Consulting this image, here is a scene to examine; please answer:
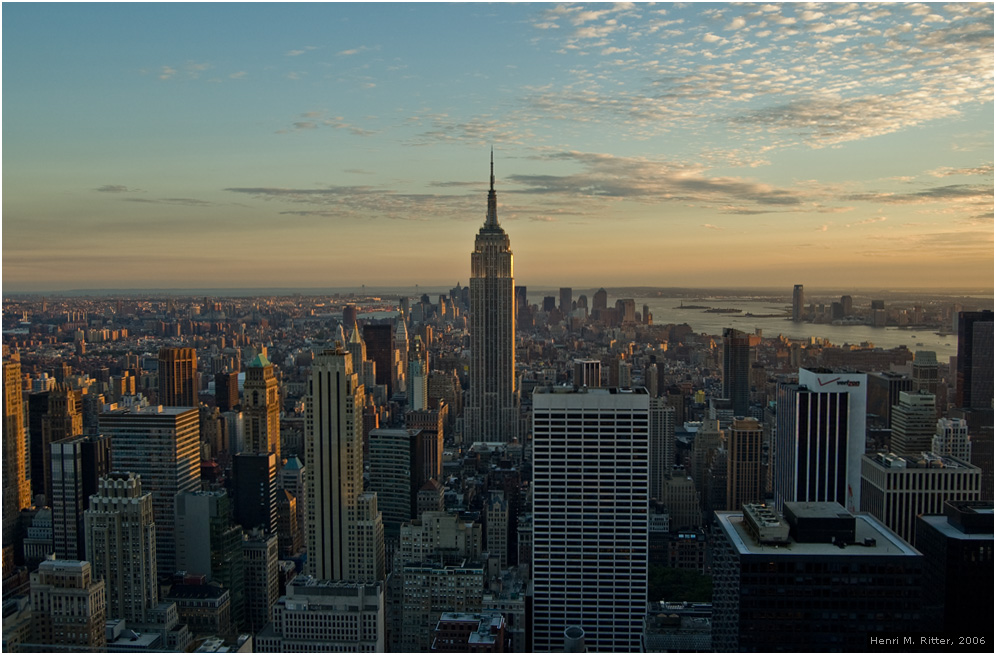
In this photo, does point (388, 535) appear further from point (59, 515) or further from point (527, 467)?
point (59, 515)

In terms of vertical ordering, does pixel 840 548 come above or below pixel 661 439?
above

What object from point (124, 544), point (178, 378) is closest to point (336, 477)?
point (124, 544)

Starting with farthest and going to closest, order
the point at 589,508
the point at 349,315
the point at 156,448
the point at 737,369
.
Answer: the point at 737,369 < the point at 156,448 < the point at 349,315 < the point at 589,508

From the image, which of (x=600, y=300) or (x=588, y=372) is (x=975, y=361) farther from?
Answer: (x=588, y=372)

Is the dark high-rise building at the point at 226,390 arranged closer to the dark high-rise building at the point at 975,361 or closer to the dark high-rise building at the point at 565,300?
the dark high-rise building at the point at 565,300

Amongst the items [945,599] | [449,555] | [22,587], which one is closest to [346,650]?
[449,555]

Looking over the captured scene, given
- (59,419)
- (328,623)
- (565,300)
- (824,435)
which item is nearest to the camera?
(328,623)

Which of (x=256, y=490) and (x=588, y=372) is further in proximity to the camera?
(x=588, y=372)

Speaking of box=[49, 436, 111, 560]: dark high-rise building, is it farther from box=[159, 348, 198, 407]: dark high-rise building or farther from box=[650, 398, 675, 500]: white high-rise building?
box=[650, 398, 675, 500]: white high-rise building
